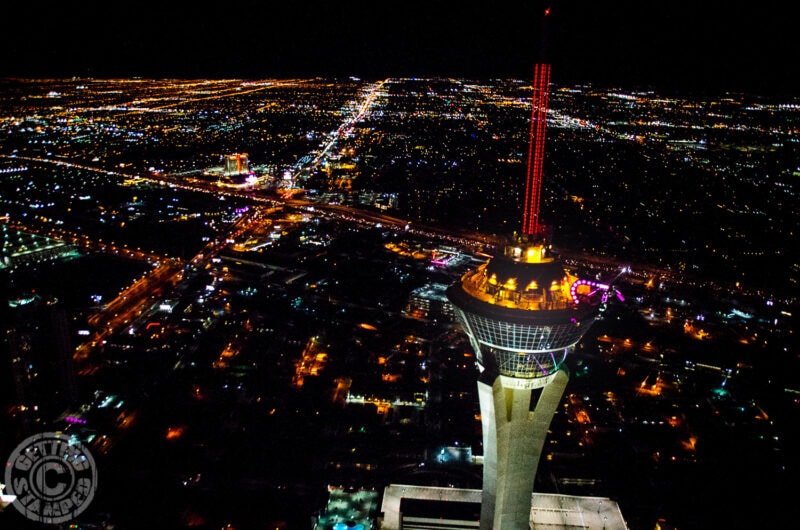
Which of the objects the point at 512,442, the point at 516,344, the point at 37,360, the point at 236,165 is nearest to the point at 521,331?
the point at 516,344

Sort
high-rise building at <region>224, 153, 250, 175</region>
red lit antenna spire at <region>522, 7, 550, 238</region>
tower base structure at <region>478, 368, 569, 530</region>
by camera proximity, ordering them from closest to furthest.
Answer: red lit antenna spire at <region>522, 7, 550, 238</region> < tower base structure at <region>478, 368, 569, 530</region> < high-rise building at <region>224, 153, 250, 175</region>

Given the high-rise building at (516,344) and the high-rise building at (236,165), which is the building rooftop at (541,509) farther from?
the high-rise building at (236,165)

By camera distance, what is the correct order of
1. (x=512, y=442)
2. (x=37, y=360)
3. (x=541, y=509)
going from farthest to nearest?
(x=37, y=360) → (x=541, y=509) → (x=512, y=442)

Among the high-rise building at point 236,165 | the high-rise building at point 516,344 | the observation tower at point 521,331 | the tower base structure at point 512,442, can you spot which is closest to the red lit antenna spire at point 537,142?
the observation tower at point 521,331

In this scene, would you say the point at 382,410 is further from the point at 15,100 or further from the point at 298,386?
the point at 15,100

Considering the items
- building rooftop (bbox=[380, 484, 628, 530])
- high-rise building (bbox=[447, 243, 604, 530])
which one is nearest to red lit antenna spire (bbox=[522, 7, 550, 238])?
high-rise building (bbox=[447, 243, 604, 530])

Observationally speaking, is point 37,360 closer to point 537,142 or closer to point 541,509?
point 541,509

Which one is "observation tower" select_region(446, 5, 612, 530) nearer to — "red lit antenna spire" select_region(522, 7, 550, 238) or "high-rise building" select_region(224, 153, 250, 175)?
"red lit antenna spire" select_region(522, 7, 550, 238)
